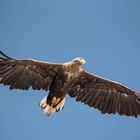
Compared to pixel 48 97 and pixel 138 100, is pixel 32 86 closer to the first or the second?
pixel 48 97

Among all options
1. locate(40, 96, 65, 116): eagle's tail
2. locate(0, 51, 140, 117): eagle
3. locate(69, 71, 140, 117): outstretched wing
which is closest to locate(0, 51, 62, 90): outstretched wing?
locate(0, 51, 140, 117): eagle

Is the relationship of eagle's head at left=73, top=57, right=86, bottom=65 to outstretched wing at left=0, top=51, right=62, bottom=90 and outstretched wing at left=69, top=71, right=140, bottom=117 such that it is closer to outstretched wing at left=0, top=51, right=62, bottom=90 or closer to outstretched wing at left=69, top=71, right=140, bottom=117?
outstretched wing at left=0, top=51, right=62, bottom=90

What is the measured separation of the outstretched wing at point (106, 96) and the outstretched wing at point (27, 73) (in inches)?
43.3

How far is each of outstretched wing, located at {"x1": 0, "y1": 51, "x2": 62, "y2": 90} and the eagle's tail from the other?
1.63ft

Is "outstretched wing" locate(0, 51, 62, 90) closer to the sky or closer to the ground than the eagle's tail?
closer to the sky

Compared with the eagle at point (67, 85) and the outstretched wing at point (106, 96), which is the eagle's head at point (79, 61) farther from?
the outstretched wing at point (106, 96)

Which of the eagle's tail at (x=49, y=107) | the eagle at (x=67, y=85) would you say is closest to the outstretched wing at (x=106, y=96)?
the eagle at (x=67, y=85)

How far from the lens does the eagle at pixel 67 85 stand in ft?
69.4

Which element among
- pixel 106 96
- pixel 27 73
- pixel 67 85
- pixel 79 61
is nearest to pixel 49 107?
pixel 67 85

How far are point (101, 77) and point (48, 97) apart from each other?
6.91 ft

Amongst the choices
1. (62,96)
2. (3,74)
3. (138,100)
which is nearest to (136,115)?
(138,100)

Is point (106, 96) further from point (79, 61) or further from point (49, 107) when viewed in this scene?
point (49, 107)

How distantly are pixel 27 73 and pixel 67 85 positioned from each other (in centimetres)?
135

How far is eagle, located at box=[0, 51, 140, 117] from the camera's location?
69.4 feet
